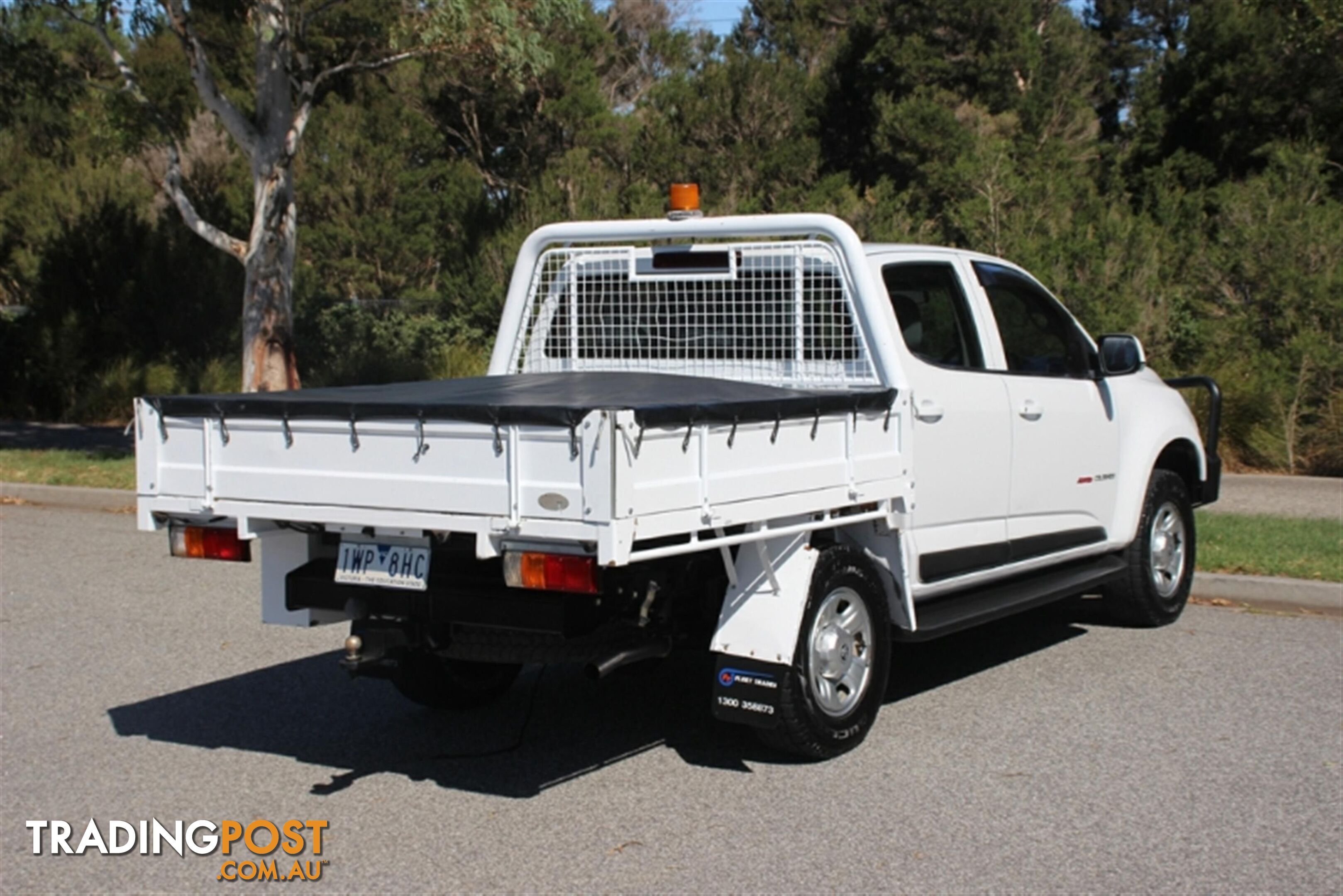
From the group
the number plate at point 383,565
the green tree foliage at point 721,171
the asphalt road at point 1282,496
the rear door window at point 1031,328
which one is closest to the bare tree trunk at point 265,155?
the green tree foliage at point 721,171

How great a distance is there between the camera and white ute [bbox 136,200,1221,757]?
195 inches

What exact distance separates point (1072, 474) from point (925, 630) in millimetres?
1680

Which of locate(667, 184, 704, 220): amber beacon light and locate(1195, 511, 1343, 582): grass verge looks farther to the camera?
locate(1195, 511, 1343, 582): grass verge

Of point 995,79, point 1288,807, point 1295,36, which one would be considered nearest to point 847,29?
point 995,79

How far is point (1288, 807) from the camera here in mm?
5418

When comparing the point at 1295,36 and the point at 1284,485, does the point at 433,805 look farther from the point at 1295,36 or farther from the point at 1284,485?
the point at 1295,36

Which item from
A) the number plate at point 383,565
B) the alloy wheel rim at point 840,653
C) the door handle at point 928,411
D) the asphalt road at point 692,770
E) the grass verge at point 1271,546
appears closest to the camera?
the asphalt road at point 692,770

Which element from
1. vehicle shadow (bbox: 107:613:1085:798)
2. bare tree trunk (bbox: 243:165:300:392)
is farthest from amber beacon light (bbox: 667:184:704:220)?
bare tree trunk (bbox: 243:165:300:392)

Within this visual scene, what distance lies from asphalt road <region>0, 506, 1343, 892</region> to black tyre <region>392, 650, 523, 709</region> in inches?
4.0

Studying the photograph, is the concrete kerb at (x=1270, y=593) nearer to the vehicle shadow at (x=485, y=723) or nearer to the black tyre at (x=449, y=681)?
the vehicle shadow at (x=485, y=723)

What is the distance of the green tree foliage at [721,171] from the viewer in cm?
1639

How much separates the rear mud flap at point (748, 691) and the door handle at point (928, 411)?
1401 mm

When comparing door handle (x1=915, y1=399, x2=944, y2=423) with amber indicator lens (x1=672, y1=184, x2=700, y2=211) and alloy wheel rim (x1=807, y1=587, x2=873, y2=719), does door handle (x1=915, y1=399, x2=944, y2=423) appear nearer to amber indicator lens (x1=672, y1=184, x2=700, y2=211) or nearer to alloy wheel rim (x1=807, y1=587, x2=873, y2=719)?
alloy wheel rim (x1=807, y1=587, x2=873, y2=719)

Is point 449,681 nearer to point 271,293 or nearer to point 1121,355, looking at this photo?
point 1121,355
